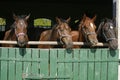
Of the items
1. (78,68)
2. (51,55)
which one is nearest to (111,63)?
(78,68)

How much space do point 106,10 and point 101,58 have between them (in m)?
9.50

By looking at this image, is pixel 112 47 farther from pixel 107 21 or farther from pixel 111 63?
pixel 107 21

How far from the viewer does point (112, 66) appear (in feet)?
20.7

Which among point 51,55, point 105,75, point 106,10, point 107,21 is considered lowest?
point 105,75

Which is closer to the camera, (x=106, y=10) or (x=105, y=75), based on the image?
(x=105, y=75)

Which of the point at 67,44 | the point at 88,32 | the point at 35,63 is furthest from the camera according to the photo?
the point at 88,32

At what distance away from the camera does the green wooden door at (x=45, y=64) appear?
19.8 ft

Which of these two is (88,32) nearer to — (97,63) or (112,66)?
(97,63)

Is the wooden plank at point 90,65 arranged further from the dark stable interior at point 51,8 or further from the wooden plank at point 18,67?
the dark stable interior at point 51,8

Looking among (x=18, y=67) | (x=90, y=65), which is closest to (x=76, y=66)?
(x=90, y=65)

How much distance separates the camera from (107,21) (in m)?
6.83

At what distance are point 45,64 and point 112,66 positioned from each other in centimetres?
129

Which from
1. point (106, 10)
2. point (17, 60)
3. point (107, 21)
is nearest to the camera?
point (17, 60)

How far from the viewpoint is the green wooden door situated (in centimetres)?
603
